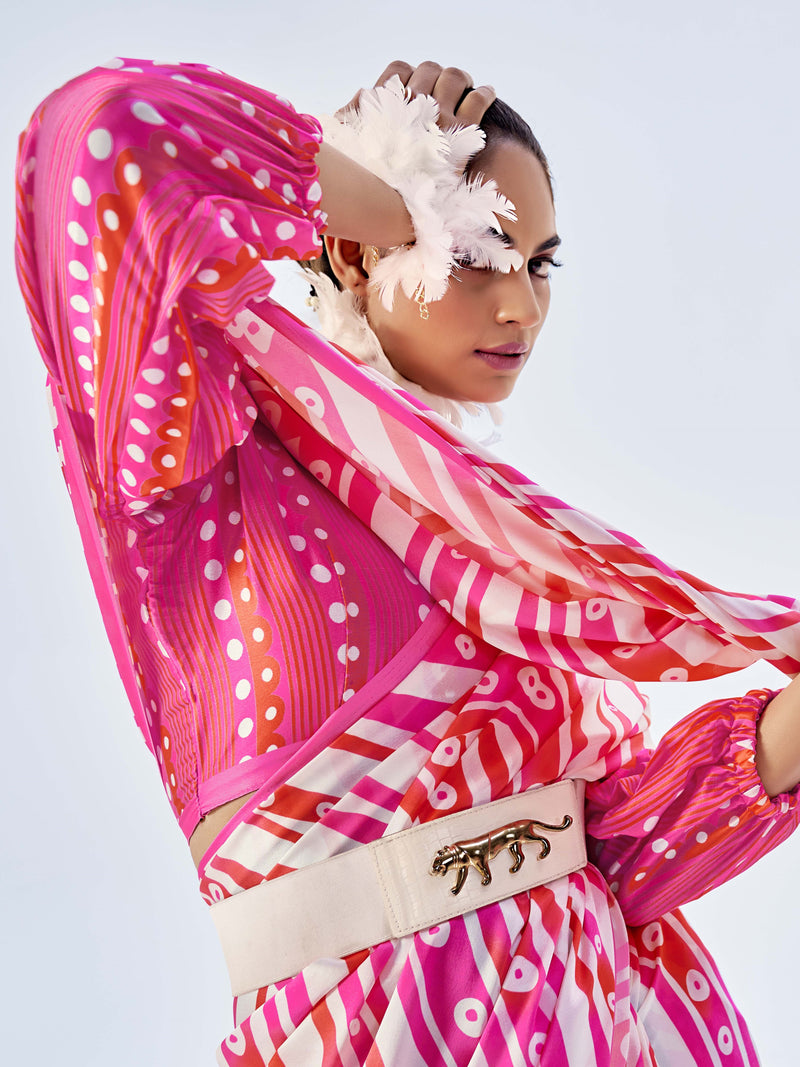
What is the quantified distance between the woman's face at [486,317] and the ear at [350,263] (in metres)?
0.02

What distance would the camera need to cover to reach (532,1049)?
78 centimetres

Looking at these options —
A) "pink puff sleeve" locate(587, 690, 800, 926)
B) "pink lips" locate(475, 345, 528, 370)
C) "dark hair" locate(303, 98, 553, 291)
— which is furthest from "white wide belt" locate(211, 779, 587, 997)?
"dark hair" locate(303, 98, 553, 291)

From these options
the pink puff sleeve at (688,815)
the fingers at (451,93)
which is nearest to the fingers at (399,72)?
the fingers at (451,93)

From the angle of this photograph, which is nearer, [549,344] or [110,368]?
[110,368]

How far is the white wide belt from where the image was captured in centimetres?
79

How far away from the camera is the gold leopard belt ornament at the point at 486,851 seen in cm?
Result: 81

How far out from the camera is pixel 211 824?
0.84m

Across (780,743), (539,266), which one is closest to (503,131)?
(539,266)

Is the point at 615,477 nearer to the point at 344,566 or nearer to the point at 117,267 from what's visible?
the point at 344,566

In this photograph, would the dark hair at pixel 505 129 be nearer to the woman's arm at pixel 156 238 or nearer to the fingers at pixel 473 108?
the fingers at pixel 473 108

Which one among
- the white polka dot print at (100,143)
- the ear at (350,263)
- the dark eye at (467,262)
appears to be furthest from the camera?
the ear at (350,263)

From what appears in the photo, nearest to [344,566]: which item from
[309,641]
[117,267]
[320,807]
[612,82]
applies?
Answer: [309,641]

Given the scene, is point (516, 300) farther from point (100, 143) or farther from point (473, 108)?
point (100, 143)

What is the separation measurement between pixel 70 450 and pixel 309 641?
8.3 inches
